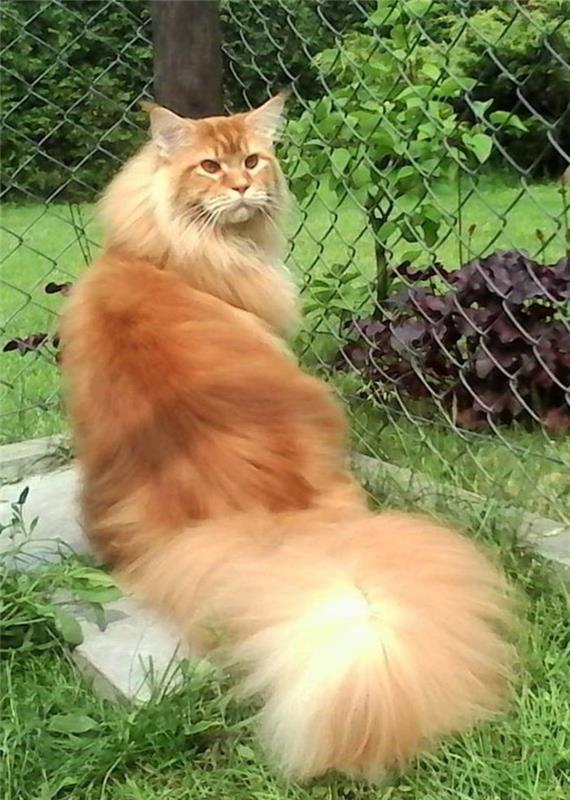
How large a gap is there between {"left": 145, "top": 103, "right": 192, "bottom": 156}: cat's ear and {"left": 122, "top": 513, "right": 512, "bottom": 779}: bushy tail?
40.4 inches

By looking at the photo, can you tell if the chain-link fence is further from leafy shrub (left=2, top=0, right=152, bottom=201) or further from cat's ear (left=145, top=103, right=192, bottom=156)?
cat's ear (left=145, top=103, right=192, bottom=156)

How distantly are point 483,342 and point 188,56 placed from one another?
1.02m

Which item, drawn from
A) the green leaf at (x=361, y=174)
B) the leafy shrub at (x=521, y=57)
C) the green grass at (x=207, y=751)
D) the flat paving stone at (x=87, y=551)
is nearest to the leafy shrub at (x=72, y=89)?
the green leaf at (x=361, y=174)

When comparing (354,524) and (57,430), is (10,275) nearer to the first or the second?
(57,430)

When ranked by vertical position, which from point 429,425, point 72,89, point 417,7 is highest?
point 417,7

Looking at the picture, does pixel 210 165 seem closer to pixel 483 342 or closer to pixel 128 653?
pixel 483 342

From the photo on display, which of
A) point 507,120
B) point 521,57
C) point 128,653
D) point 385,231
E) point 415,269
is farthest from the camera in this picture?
point 521,57

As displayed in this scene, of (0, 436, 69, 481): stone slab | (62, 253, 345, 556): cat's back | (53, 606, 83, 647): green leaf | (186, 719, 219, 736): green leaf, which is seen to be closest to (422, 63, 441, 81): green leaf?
(62, 253, 345, 556): cat's back

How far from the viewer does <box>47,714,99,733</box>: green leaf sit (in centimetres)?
154

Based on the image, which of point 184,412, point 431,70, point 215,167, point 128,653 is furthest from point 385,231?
point 128,653

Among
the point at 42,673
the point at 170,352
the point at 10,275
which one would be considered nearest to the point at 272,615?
the point at 42,673

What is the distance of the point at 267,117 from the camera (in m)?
2.61

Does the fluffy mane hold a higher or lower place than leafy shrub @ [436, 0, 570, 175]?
lower

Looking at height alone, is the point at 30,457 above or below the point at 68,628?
below
